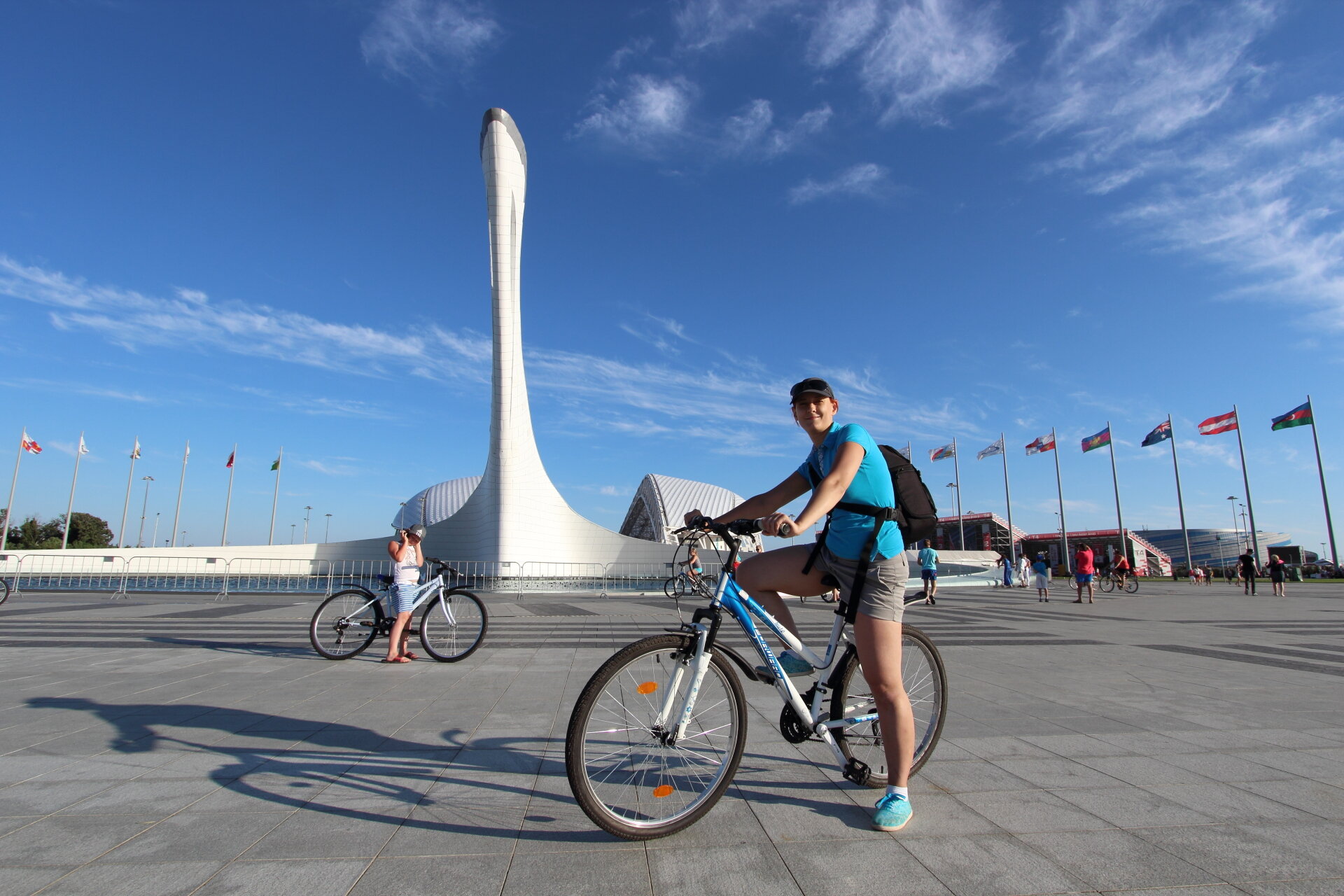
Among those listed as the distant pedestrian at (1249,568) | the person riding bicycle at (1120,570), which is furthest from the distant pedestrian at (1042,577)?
the distant pedestrian at (1249,568)

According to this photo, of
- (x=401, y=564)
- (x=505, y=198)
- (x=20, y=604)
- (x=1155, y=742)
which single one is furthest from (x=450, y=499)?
(x=1155, y=742)

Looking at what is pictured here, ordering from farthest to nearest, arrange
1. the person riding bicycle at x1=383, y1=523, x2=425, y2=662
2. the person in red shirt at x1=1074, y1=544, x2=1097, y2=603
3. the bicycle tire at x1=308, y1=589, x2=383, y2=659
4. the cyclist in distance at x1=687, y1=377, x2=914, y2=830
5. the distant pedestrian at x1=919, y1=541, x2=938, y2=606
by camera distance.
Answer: the person in red shirt at x1=1074, y1=544, x2=1097, y2=603
the distant pedestrian at x1=919, y1=541, x2=938, y2=606
the bicycle tire at x1=308, y1=589, x2=383, y2=659
the person riding bicycle at x1=383, y1=523, x2=425, y2=662
the cyclist in distance at x1=687, y1=377, x2=914, y2=830

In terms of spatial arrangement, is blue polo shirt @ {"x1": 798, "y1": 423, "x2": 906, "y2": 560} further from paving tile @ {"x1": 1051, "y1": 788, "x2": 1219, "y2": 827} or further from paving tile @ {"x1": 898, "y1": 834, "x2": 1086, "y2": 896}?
paving tile @ {"x1": 1051, "y1": 788, "x2": 1219, "y2": 827}

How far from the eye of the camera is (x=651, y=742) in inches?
93.6

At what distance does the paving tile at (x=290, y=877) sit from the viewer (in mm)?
1888

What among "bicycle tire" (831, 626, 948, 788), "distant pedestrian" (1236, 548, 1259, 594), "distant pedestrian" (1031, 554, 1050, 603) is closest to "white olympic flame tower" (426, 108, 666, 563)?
"distant pedestrian" (1031, 554, 1050, 603)

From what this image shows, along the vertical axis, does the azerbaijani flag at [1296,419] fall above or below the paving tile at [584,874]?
above

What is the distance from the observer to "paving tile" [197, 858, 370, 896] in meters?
1.89

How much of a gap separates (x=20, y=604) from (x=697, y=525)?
53.0ft

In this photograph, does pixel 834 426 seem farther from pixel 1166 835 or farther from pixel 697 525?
pixel 1166 835

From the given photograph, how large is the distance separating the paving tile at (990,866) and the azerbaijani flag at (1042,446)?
39369 millimetres

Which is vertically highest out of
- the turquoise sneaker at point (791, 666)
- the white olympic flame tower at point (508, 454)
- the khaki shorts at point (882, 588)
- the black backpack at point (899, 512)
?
the white olympic flame tower at point (508, 454)

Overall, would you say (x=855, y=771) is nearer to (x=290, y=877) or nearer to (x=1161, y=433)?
(x=290, y=877)

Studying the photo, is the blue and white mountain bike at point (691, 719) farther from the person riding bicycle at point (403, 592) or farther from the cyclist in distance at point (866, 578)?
the person riding bicycle at point (403, 592)
